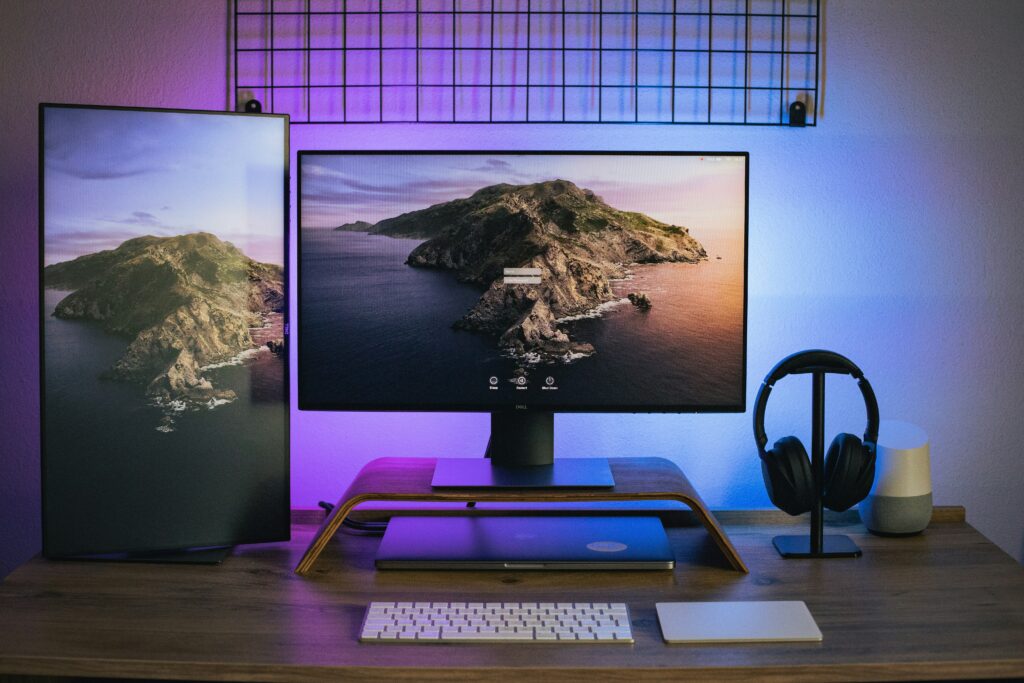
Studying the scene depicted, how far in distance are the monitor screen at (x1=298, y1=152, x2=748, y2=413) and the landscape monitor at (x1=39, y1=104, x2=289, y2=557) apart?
104 mm

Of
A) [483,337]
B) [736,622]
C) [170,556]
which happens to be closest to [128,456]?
[170,556]

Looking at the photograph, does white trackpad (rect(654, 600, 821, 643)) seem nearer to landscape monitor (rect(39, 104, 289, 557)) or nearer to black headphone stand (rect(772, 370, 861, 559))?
black headphone stand (rect(772, 370, 861, 559))

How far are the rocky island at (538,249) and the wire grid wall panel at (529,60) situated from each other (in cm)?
32

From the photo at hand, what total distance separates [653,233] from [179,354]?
735 millimetres

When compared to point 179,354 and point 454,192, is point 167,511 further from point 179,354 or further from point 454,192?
point 454,192

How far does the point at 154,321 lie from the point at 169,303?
35mm

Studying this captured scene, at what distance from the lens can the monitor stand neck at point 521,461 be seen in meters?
1.50

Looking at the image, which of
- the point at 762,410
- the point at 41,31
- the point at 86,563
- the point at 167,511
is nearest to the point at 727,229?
the point at 762,410

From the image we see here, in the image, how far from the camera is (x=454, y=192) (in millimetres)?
1513

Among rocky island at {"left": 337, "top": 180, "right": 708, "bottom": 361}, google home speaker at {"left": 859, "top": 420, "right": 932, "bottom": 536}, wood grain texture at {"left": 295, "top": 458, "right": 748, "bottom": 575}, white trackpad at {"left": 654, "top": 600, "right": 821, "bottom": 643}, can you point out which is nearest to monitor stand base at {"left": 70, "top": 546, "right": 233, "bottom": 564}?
wood grain texture at {"left": 295, "top": 458, "right": 748, "bottom": 575}

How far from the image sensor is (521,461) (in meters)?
1.54

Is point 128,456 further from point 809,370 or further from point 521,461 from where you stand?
point 809,370

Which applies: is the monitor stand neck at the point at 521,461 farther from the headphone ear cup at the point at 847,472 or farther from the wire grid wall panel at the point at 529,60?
the wire grid wall panel at the point at 529,60

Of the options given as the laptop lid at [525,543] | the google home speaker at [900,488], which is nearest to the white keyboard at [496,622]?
the laptop lid at [525,543]
